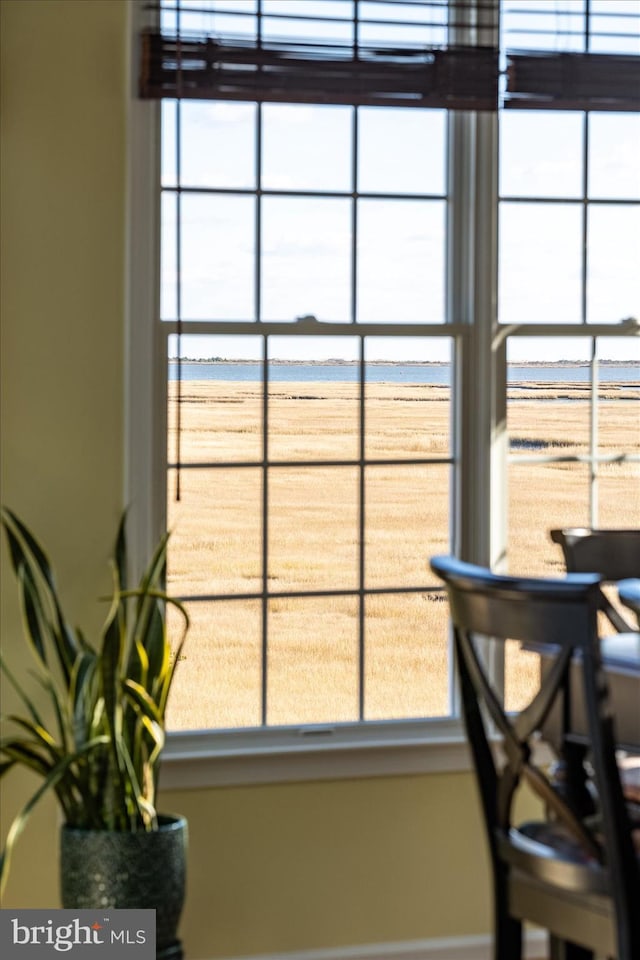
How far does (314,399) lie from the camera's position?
3.97 meters

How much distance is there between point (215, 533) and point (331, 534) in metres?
0.35

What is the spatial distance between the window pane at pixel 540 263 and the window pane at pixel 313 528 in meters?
0.74

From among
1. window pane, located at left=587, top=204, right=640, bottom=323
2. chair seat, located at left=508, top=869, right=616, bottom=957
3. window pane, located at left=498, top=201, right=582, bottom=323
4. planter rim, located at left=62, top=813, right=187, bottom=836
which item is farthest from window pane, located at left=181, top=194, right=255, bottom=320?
chair seat, located at left=508, top=869, right=616, bottom=957

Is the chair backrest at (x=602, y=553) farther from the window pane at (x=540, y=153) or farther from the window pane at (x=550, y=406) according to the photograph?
the window pane at (x=540, y=153)

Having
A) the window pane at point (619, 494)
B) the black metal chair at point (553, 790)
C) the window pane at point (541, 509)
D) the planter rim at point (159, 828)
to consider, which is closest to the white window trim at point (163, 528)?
the planter rim at point (159, 828)

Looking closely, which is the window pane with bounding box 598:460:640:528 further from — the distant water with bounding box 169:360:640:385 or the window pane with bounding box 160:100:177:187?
the window pane with bounding box 160:100:177:187

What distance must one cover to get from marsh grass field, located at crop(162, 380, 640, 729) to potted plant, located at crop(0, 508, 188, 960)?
1.31 ft

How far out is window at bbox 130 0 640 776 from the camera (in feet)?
12.7

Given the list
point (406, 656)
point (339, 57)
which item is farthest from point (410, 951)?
point (339, 57)

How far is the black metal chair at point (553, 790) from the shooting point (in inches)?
83.5

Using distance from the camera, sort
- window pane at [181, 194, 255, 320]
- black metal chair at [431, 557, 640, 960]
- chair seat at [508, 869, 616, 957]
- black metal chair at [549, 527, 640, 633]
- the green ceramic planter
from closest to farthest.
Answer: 1. black metal chair at [431, 557, 640, 960]
2. chair seat at [508, 869, 616, 957]
3. the green ceramic planter
4. black metal chair at [549, 527, 640, 633]
5. window pane at [181, 194, 255, 320]

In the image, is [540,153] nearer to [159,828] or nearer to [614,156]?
[614,156]

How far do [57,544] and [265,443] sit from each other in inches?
26.9

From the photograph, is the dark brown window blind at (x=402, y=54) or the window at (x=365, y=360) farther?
the window at (x=365, y=360)
